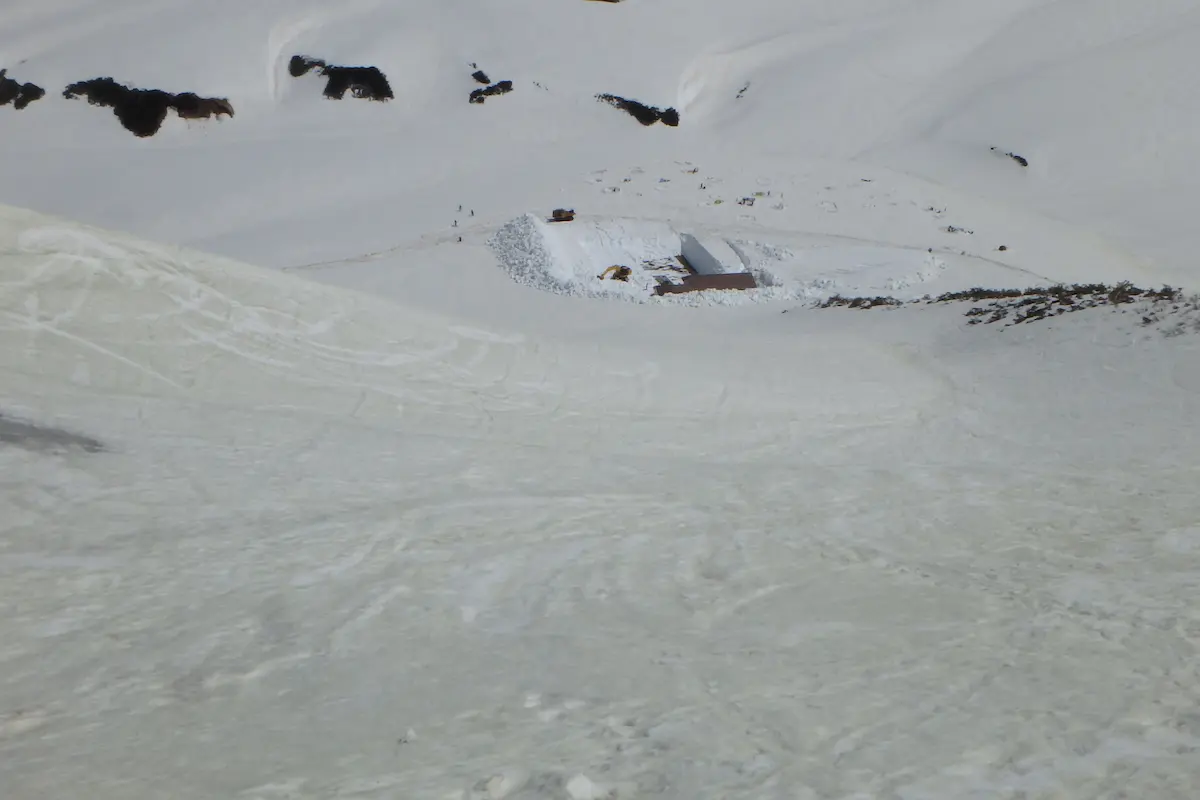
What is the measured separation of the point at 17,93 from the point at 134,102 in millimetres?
2488

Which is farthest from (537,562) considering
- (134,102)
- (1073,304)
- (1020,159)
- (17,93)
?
(17,93)

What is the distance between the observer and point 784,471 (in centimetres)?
530

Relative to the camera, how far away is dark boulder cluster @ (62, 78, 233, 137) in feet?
71.1

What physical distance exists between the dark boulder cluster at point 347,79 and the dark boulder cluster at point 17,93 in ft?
17.9

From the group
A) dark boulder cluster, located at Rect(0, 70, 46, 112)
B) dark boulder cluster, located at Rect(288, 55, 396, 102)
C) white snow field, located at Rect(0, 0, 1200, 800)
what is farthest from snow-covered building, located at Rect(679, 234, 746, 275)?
dark boulder cluster, located at Rect(0, 70, 46, 112)

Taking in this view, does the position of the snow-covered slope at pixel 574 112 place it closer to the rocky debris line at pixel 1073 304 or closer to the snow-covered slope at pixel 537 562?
the rocky debris line at pixel 1073 304

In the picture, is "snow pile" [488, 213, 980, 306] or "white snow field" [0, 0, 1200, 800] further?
"snow pile" [488, 213, 980, 306]

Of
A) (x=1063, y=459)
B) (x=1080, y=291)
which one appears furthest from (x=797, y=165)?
(x=1063, y=459)

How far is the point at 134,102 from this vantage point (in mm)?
21734

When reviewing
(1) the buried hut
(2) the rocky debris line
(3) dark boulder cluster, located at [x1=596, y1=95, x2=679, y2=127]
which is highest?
(3) dark boulder cluster, located at [x1=596, y1=95, x2=679, y2=127]

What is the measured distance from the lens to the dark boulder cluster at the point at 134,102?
21656mm

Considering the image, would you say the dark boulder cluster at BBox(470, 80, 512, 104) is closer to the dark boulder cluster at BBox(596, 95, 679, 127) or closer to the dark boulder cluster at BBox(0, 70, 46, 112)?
the dark boulder cluster at BBox(596, 95, 679, 127)

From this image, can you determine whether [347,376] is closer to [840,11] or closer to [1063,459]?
[1063,459]

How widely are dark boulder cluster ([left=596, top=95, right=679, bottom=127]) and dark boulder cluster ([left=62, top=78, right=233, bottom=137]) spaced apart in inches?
376
